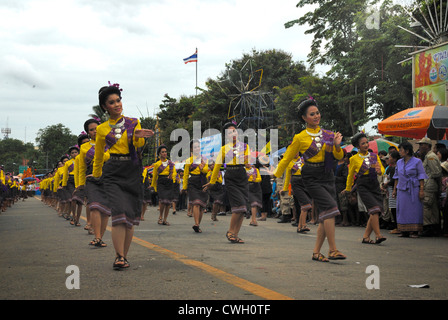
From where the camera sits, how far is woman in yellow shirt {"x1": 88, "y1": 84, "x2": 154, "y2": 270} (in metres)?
6.71

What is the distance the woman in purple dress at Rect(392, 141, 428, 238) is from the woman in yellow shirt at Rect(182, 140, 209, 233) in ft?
14.4

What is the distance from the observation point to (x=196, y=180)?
48.2ft

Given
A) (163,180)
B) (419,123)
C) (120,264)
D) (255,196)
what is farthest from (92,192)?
(419,123)

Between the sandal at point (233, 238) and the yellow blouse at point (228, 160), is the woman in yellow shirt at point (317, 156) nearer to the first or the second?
the sandal at point (233, 238)

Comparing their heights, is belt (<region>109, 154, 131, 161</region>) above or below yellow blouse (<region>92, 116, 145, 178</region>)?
below

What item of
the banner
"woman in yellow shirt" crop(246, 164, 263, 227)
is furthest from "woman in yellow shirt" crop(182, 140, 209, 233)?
the banner

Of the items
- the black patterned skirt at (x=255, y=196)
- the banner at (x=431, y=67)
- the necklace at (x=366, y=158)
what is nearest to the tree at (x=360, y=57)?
the banner at (x=431, y=67)

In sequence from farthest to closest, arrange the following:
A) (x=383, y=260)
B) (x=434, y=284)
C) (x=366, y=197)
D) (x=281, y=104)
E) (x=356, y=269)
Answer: (x=281, y=104) → (x=366, y=197) → (x=383, y=260) → (x=356, y=269) → (x=434, y=284)

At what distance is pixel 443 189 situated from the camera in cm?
1277

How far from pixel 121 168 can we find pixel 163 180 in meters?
9.34

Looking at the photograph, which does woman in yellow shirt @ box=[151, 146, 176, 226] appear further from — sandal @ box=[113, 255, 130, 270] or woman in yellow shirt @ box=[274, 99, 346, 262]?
sandal @ box=[113, 255, 130, 270]

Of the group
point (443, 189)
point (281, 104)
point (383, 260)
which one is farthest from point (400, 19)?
point (383, 260)
